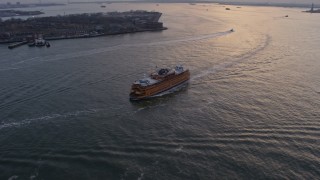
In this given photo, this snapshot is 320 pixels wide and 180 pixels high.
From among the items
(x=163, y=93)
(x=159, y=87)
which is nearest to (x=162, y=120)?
(x=159, y=87)

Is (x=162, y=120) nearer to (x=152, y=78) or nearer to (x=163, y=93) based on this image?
(x=163, y=93)

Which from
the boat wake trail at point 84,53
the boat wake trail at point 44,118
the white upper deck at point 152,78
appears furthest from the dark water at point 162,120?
the white upper deck at point 152,78

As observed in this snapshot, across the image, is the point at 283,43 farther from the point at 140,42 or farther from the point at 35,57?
the point at 35,57

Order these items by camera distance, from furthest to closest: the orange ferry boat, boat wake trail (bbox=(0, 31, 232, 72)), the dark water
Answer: boat wake trail (bbox=(0, 31, 232, 72))
the orange ferry boat
the dark water

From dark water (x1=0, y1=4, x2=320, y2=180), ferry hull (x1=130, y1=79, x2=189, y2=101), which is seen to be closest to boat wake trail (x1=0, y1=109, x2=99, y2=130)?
dark water (x1=0, y1=4, x2=320, y2=180)

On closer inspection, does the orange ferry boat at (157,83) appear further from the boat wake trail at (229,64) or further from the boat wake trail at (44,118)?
the boat wake trail at (44,118)

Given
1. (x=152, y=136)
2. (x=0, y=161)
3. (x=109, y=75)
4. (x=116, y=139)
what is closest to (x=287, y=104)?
(x=152, y=136)

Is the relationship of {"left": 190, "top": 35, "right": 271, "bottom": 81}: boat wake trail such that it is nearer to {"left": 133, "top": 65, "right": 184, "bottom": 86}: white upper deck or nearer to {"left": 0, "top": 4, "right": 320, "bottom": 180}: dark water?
{"left": 0, "top": 4, "right": 320, "bottom": 180}: dark water
